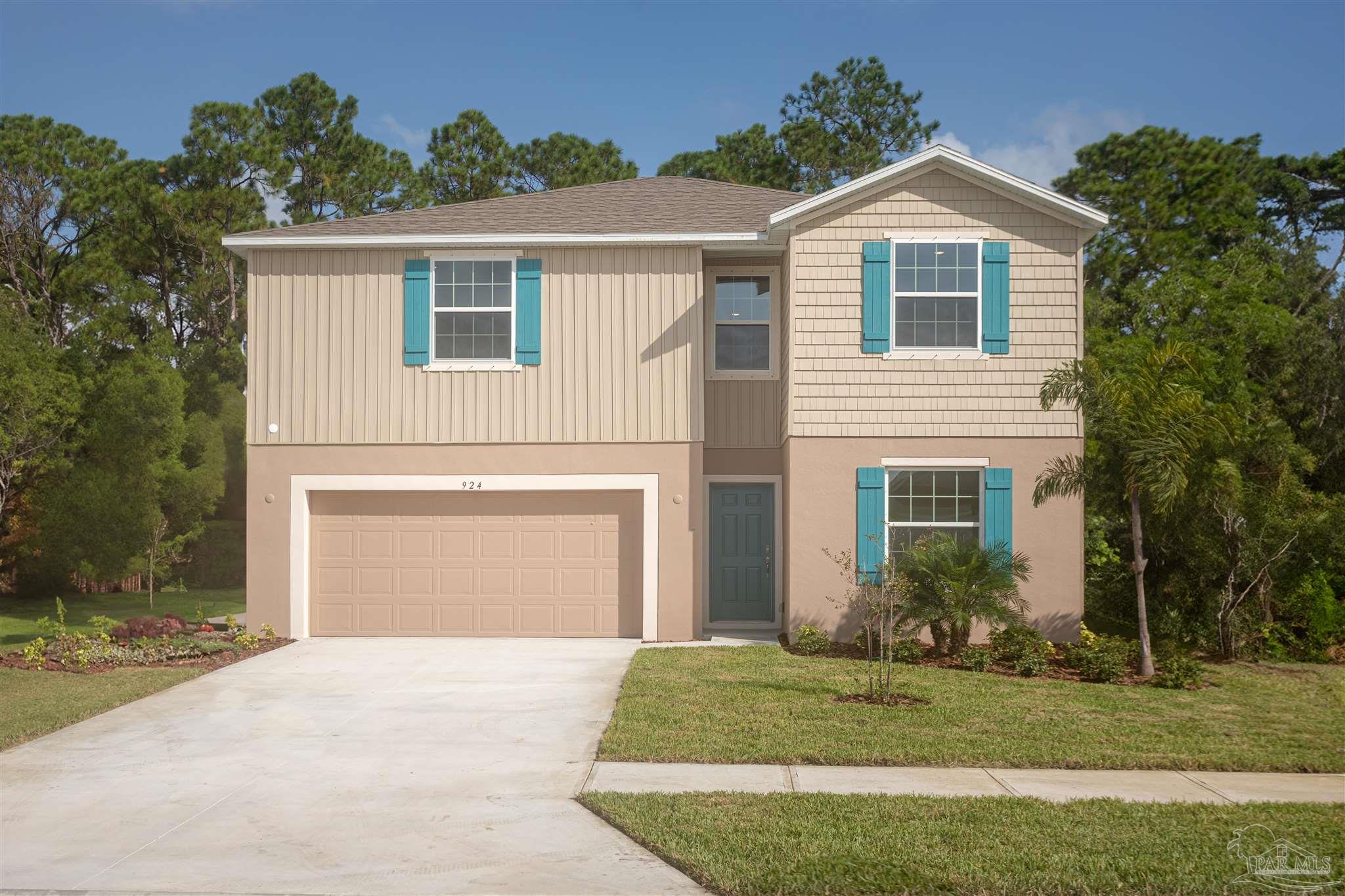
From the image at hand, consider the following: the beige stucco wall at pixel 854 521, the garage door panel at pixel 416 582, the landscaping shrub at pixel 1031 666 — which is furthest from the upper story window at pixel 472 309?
the landscaping shrub at pixel 1031 666

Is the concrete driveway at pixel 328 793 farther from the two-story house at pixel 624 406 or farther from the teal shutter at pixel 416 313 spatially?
the teal shutter at pixel 416 313

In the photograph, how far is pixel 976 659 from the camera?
12.0 meters

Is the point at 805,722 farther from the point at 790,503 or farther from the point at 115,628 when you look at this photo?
the point at 115,628

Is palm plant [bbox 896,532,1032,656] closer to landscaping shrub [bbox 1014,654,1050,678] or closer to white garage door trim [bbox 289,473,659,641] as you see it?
landscaping shrub [bbox 1014,654,1050,678]

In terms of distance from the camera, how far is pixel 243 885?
5.30m

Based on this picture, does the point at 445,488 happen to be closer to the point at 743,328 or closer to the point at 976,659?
the point at 743,328

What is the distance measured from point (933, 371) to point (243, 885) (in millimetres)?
10442

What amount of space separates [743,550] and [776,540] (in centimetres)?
48

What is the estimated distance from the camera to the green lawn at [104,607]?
1902cm

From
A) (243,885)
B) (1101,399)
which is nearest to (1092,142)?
(1101,399)

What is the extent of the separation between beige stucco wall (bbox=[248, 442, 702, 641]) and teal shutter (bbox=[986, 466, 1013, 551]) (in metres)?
3.66

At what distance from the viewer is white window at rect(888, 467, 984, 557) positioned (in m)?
13.7

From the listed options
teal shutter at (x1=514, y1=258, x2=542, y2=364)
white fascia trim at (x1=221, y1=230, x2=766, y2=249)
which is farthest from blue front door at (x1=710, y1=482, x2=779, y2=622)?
white fascia trim at (x1=221, y1=230, x2=766, y2=249)

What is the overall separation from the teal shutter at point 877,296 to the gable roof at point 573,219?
1.59 metres
